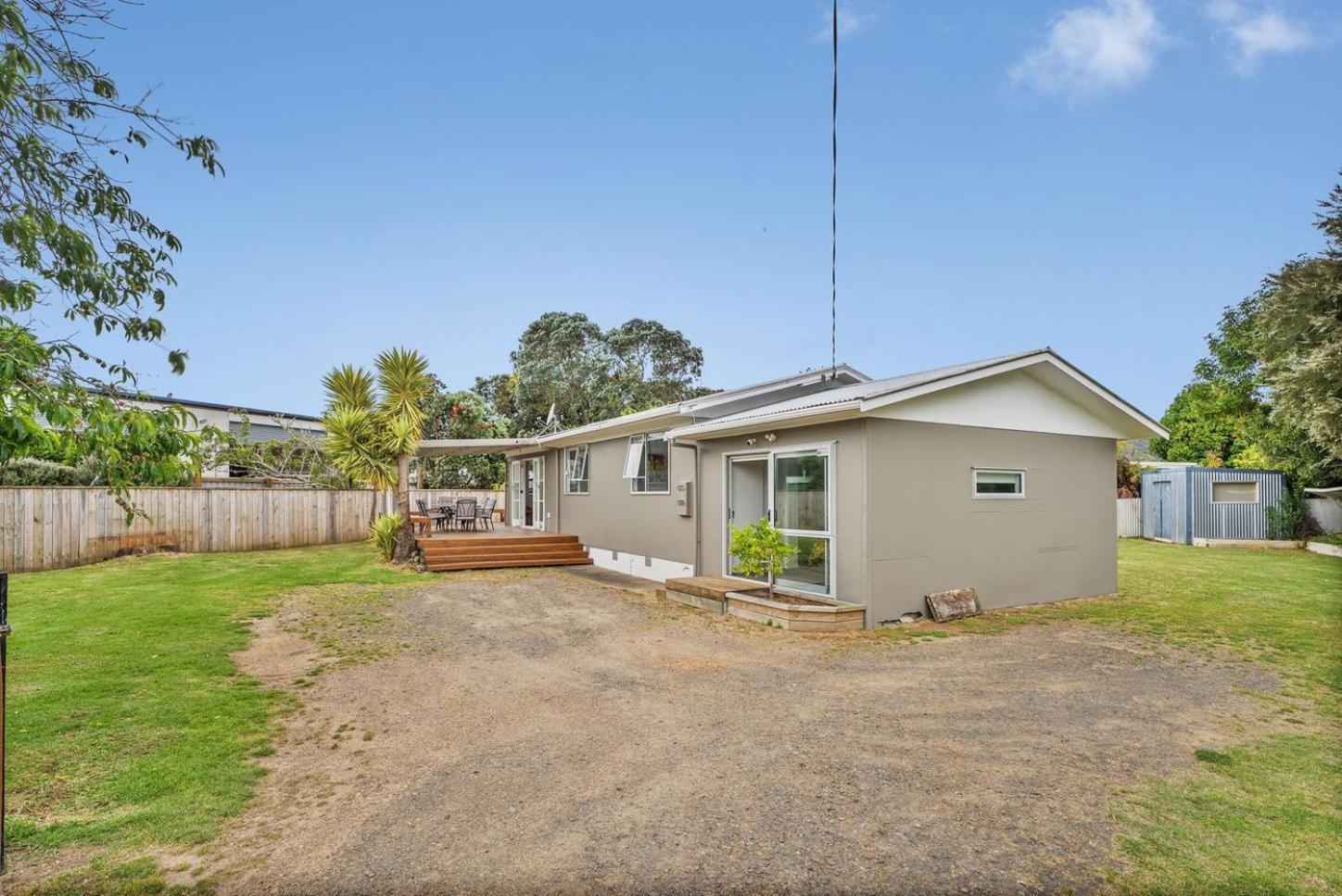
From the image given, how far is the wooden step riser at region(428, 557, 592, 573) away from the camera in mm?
13102

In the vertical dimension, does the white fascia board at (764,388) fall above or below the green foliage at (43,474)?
above

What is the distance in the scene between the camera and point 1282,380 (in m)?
15.3

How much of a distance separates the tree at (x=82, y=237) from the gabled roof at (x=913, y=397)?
6.32m

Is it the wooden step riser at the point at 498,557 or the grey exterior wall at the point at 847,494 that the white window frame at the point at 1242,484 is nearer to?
the grey exterior wall at the point at 847,494

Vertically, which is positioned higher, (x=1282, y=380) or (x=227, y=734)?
(x=1282, y=380)

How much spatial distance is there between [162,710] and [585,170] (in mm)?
15005

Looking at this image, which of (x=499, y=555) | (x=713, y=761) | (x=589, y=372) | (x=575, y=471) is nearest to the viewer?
(x=713, y=761)

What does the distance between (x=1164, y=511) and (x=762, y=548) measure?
1786 centimetres

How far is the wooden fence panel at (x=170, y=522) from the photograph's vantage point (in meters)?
12.5

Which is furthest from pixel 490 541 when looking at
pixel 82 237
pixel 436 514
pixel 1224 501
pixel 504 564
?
pixel 1224 501

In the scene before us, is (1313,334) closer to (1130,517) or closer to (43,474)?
(1130,517)

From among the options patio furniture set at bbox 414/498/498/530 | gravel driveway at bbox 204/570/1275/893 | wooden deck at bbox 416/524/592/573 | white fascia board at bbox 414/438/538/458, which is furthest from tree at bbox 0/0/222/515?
patio furniture set at bbox 414/498/498/530

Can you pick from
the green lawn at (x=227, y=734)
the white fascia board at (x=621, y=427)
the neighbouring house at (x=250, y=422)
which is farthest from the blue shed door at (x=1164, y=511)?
the neighbouring house at (x=250, y=422)

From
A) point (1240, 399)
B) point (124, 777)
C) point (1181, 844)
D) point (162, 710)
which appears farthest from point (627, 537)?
point (1240, 399)
